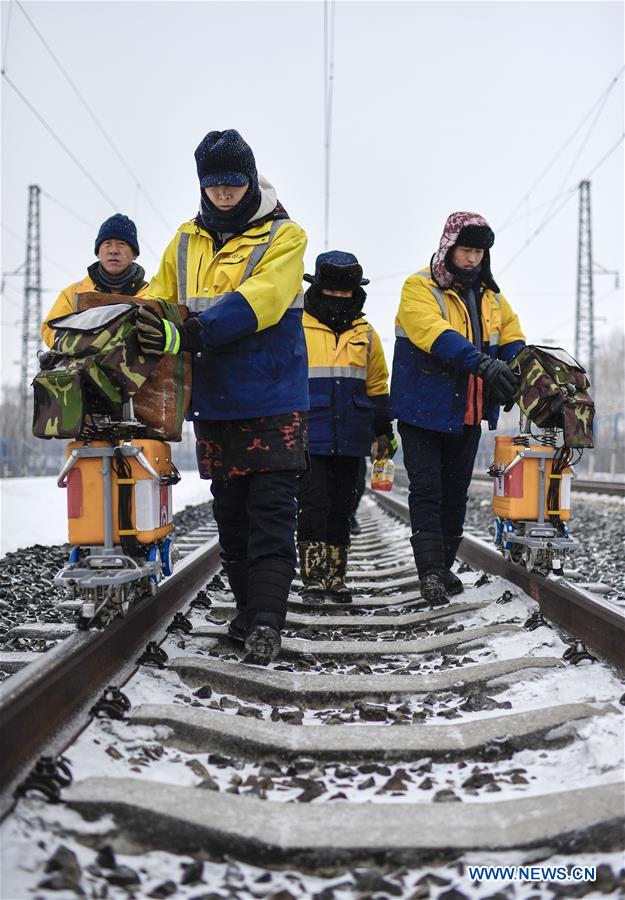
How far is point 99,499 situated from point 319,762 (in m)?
1.26

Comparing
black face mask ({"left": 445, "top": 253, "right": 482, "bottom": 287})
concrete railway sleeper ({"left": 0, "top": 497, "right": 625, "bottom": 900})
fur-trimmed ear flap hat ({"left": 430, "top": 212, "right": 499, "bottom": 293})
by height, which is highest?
fur-trimmed ear flap hat ({"left": 430, "top": 212, "right": 499, "bottom": 293})

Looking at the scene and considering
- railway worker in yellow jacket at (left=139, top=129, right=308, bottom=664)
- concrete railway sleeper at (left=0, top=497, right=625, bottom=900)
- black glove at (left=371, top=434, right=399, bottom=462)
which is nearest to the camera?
concrete railway sleeper at (left=0, top=497, right=625, bottom=900)

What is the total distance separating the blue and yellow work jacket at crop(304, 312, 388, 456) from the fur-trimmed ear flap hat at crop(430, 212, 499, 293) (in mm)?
679

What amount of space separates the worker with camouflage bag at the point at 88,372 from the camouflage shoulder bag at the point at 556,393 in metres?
1.79

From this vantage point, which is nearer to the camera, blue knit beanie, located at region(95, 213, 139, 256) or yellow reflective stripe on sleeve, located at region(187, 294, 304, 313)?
yellow reflective stripe on sleeve, located at region(187, 294, 304, 313)

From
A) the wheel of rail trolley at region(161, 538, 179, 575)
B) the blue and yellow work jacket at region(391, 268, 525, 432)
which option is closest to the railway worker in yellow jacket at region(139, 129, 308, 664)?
the wheel of rail trolley at region(161, 538, 179, 575)

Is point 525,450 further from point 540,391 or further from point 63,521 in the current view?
point 63,521

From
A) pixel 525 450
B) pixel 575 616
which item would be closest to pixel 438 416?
pixel 525 450

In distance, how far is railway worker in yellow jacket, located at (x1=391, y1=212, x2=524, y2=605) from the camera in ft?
14.0

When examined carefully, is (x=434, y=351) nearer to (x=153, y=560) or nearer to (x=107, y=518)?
(x=153, y=560)

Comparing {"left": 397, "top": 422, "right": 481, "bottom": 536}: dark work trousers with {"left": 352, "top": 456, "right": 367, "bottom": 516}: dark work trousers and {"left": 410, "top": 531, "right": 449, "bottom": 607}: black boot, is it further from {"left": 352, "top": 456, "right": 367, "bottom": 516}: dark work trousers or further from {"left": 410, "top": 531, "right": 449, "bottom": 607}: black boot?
{"left": 352, "top": 456, "right": 367, "bottom": 516}: dark work trousers

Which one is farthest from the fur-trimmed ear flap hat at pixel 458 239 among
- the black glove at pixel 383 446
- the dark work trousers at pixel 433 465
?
the black glove at pixel 383 446

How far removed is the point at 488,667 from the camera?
116 inches

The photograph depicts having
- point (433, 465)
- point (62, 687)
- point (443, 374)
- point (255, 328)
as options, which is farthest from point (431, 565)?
point (62, 687)
